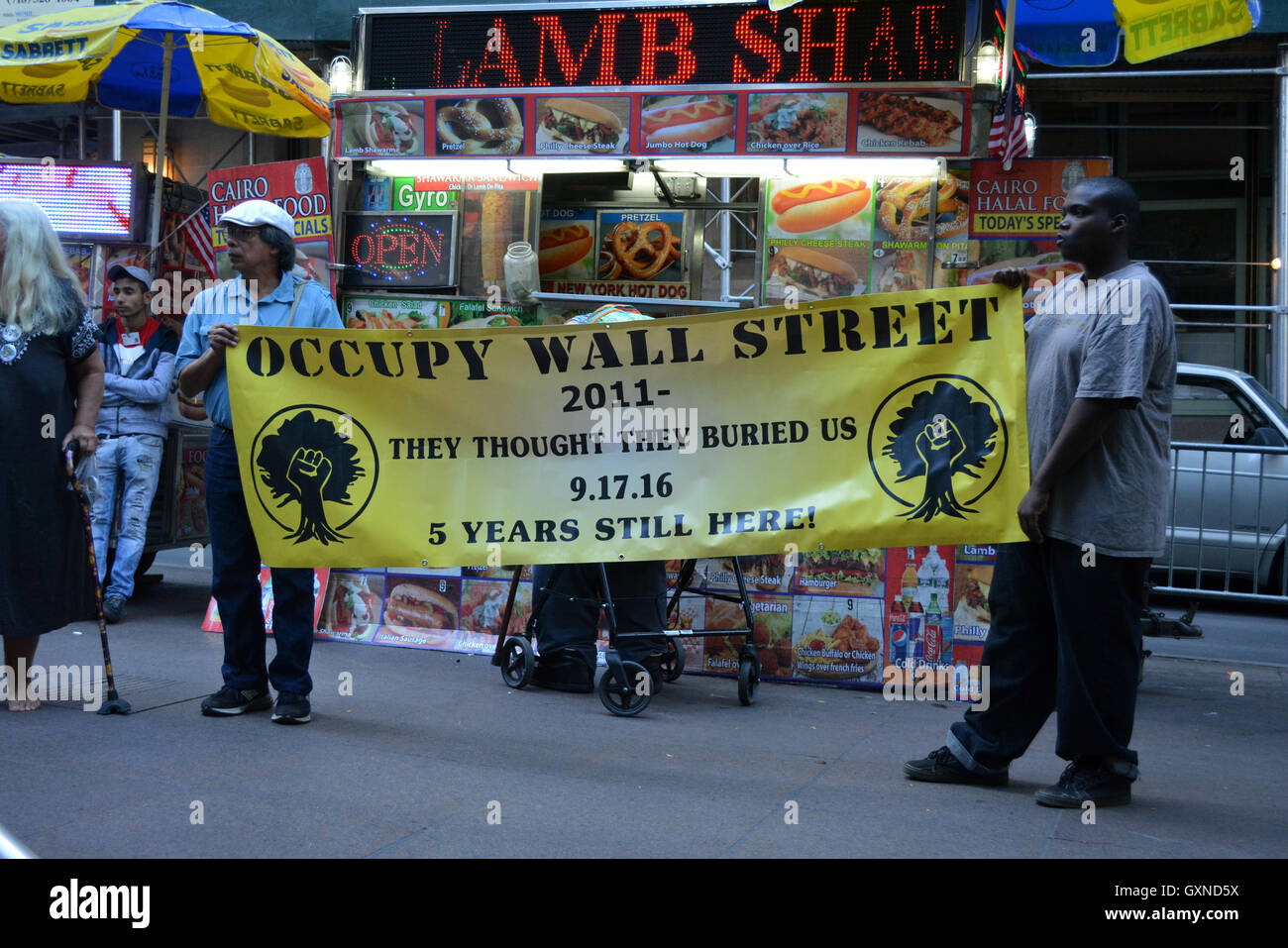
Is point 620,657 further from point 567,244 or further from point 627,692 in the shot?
point 567,244

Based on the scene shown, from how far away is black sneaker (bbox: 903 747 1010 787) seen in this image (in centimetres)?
452

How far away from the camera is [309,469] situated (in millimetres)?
5078

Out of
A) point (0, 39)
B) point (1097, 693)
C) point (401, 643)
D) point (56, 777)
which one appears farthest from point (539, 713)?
point (0, 39)

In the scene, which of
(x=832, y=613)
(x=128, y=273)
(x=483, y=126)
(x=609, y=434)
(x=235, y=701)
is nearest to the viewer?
(x=609, y=434)

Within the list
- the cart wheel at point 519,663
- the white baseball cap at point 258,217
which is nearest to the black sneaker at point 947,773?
the cart wheel at point 519,663

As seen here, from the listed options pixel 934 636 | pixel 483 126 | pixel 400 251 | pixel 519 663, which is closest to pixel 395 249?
pixel 400 251

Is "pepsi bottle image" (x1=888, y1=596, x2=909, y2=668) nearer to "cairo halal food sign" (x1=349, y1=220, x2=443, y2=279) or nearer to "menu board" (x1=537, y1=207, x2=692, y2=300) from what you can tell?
"menu board" (x1=537, y1=207, x2=692, y2=300)

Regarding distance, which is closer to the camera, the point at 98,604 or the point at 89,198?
the point at 98,604

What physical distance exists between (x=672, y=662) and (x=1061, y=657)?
8.13 ft

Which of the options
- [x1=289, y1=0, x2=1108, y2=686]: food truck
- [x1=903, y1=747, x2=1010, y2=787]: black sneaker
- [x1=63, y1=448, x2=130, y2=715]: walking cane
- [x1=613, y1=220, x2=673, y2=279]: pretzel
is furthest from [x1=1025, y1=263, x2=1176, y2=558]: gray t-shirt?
[x1=63, y1=448, x2=130, y2=715]: walking cane

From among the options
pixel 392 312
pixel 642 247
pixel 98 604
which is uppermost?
pixel 642 247

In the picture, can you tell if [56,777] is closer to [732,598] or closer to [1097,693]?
[732,598]

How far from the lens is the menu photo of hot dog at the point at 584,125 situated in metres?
6.68

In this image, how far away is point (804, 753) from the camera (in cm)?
500
